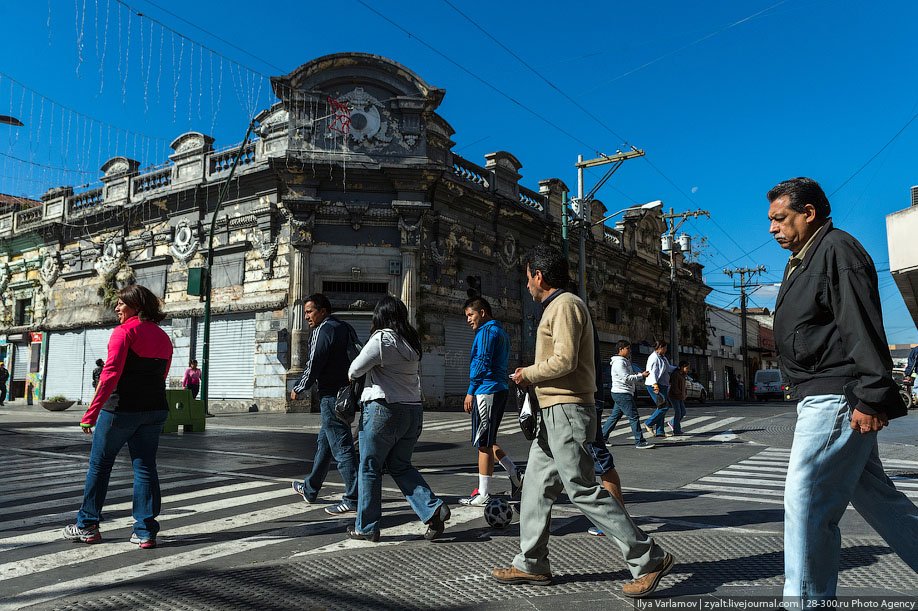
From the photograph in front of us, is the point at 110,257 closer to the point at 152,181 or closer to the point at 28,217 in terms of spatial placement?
the point at 152,181

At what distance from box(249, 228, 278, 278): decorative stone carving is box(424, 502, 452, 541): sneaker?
18.1 metres

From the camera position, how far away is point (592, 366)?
146 inches

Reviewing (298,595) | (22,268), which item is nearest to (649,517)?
(298,595)

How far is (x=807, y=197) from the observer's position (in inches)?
120

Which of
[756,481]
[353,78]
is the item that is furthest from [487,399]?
[353,78]

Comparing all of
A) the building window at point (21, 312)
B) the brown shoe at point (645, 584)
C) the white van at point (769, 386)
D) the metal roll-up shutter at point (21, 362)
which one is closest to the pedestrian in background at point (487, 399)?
the brown shoe at point (645, 584)

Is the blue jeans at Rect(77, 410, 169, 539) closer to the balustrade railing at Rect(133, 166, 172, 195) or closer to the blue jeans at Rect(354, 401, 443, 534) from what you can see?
the blue jeans at Rect(354, 401, 443, 534)

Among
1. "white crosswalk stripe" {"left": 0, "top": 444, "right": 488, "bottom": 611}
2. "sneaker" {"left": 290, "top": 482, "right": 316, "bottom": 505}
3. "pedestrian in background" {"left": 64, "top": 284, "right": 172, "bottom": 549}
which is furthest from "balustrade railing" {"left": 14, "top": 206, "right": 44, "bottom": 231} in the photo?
"pedestrian in background" {"left": 64, "top": 284, "right": 172, "bottom": 549}

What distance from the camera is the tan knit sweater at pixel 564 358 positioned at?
355cm

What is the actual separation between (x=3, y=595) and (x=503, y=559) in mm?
2729

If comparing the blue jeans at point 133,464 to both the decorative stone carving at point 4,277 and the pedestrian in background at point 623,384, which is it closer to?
the pedestrian in background at point 623,384

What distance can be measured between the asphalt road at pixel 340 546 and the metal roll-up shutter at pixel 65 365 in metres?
20.3

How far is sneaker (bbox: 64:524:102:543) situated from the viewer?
460cm

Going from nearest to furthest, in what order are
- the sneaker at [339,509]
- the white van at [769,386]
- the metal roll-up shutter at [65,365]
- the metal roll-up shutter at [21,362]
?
the sneaker at [339,509]
the metal roll-up shutter at [65,365]
the metal roll-up shutter at [21,362]
the white van at [769,386]
